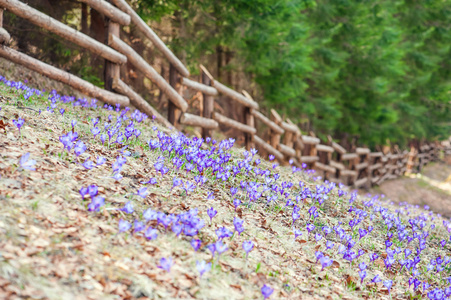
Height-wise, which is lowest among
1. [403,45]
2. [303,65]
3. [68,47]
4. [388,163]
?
[388,163]

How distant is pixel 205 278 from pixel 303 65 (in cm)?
941

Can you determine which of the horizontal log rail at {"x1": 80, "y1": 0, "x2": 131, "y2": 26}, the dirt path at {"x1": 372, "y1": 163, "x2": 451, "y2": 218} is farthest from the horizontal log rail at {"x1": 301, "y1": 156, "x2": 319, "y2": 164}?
the horizontal log rail at {"x1": 80, "y1": 0, "x2": 131, "y2": 26}

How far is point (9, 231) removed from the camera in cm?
215

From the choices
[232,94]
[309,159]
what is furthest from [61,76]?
[309,159]

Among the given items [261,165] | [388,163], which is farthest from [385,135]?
[261,165]

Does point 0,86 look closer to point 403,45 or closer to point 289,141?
point 289,141

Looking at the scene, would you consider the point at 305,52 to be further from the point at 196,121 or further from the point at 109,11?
the point at 109,11

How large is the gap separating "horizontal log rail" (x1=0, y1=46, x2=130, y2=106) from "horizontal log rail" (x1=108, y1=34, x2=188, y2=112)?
0.73 meters

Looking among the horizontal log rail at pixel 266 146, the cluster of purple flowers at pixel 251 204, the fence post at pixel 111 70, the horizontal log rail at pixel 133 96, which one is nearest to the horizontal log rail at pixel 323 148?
the horizontal log rail at pixel 266 146

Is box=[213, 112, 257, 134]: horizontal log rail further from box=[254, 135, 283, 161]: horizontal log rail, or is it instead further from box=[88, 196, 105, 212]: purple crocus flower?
box=[88, 196, 105, 212]: purple crocus flower

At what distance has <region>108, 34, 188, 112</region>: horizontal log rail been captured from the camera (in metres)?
6.74

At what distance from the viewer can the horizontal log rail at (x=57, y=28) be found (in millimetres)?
5293

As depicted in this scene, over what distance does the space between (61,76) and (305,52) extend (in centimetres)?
748

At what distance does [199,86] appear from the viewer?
8.06 meters
